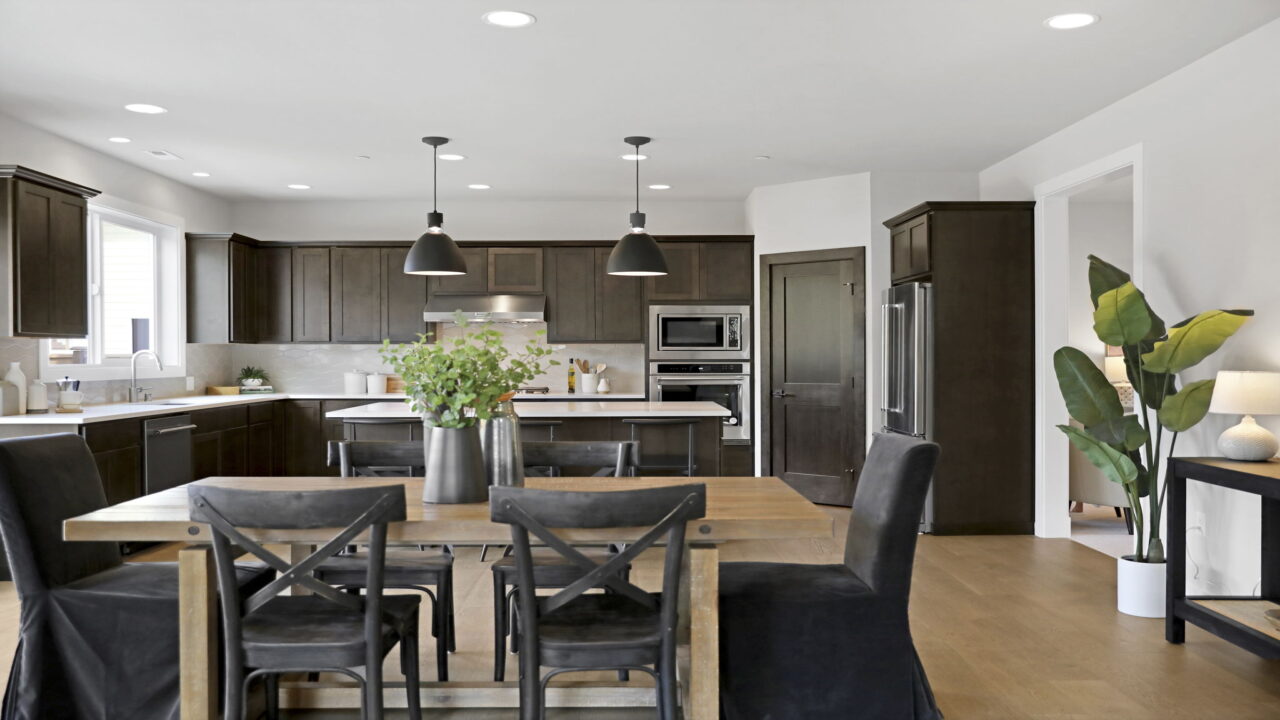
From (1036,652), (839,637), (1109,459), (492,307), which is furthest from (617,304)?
(839,637)

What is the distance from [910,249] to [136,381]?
540 cm

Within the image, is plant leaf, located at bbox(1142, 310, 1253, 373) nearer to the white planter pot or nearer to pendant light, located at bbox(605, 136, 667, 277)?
the white planter pot

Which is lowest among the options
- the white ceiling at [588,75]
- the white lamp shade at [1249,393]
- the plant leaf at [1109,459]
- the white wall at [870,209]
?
the plant leaf at [1109,459]

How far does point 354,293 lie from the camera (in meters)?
7.98

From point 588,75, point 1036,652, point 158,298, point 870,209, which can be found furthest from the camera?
point 158,298

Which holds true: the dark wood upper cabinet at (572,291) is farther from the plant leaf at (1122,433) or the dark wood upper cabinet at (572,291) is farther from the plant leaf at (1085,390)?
the plant leaf at (1122,433)

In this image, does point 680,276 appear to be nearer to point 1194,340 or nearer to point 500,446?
point 1194,340

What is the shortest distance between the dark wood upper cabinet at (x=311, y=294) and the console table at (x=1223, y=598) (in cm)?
647

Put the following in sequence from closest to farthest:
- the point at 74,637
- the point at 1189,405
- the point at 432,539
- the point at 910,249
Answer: the point at 432,539 → the point at 74,637 → the point at 1189,405 → the point at 910,249

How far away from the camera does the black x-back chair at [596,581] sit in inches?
88.4

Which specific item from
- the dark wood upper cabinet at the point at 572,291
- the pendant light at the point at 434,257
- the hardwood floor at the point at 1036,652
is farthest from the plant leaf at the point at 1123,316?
the dark wood upper cabinet at the point at 572,291

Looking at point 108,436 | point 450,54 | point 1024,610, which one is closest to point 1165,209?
point 1024,610

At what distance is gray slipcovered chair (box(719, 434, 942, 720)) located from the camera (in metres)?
2.58

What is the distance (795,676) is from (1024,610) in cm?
207
